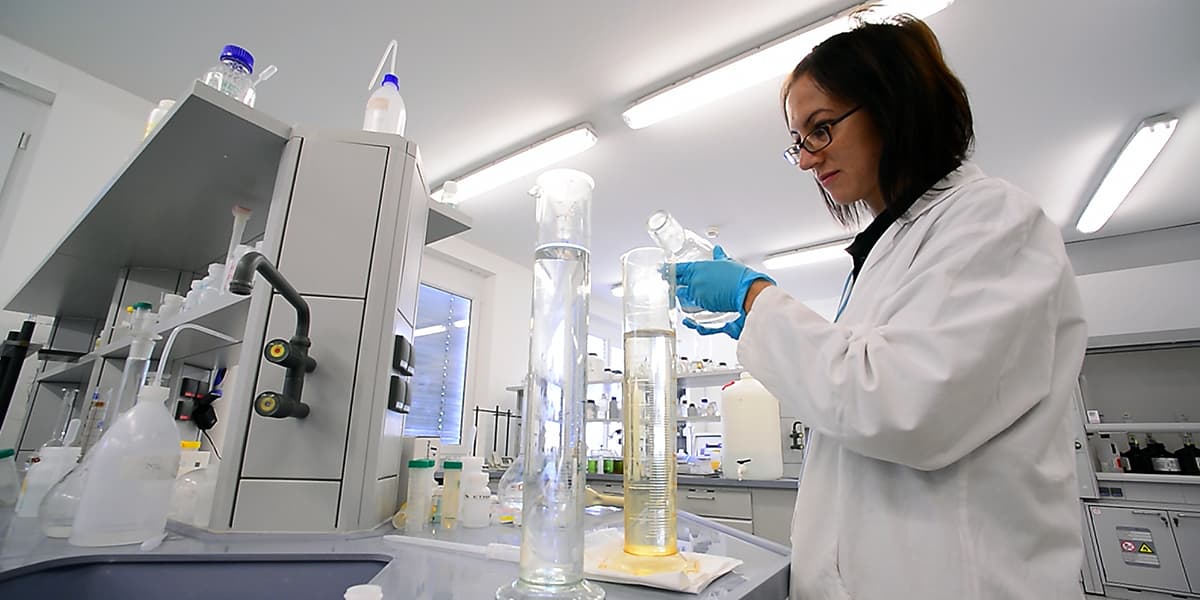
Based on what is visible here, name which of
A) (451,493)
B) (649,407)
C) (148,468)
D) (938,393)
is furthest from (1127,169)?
(148,468)

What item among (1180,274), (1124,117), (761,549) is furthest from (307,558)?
(1180,274)

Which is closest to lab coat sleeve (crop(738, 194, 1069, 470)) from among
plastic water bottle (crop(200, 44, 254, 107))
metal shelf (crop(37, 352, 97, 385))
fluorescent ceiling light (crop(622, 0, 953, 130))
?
plastic water bottle (crop(200, 44, 254, 107))

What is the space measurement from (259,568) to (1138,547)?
4.21m

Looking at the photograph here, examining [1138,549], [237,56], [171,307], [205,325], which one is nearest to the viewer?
[237,56]

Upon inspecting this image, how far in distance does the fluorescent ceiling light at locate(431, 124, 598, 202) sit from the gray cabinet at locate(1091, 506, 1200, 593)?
3733mm

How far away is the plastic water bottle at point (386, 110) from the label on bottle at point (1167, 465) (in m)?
4.48

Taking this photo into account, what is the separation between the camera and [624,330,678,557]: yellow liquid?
0.60m

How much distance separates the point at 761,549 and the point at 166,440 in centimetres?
100

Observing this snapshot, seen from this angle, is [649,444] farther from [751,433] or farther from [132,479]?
[751,433]

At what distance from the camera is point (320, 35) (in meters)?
2.25

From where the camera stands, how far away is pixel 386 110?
125 centimetres

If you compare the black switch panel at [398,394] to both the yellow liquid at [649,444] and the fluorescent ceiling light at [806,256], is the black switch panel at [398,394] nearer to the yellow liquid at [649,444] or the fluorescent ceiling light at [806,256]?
the yellow liquid at [649,444]

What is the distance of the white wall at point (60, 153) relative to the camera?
7.52 ft

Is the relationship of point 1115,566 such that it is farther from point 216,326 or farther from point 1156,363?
point 216,326
